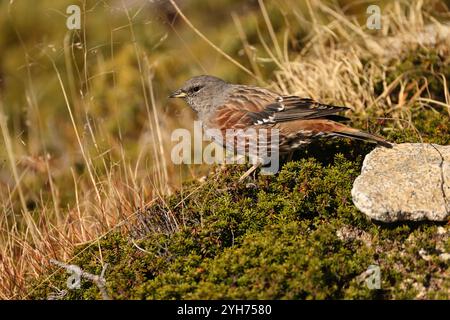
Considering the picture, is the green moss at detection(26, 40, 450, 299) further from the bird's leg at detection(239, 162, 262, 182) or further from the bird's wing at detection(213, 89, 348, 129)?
the bird's wing at detection(213, 89, 348, 129)

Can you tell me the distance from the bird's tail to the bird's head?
1.43 meters

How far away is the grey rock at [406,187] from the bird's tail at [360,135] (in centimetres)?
21

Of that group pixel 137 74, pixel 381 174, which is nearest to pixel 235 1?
pixel 137 74

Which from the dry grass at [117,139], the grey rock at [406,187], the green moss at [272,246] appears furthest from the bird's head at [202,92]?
the grey rock at [406,187]

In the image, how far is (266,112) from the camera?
629cm

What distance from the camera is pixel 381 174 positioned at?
5.17m

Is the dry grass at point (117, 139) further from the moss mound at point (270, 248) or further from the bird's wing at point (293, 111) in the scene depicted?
the bird's wing at point (293, 111)

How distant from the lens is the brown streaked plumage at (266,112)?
19.5 ft

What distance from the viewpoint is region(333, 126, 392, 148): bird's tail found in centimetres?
563

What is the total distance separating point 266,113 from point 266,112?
0.01 meters

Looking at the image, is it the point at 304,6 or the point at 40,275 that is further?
the point at 304,6

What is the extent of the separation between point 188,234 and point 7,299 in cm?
145

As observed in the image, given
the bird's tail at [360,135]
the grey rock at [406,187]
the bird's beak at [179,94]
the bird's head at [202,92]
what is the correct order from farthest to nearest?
the bird's beak at [179,94] → the bird's head at [202,92] → the bird's tail at [360,135] → the grey rock at [406,187]
